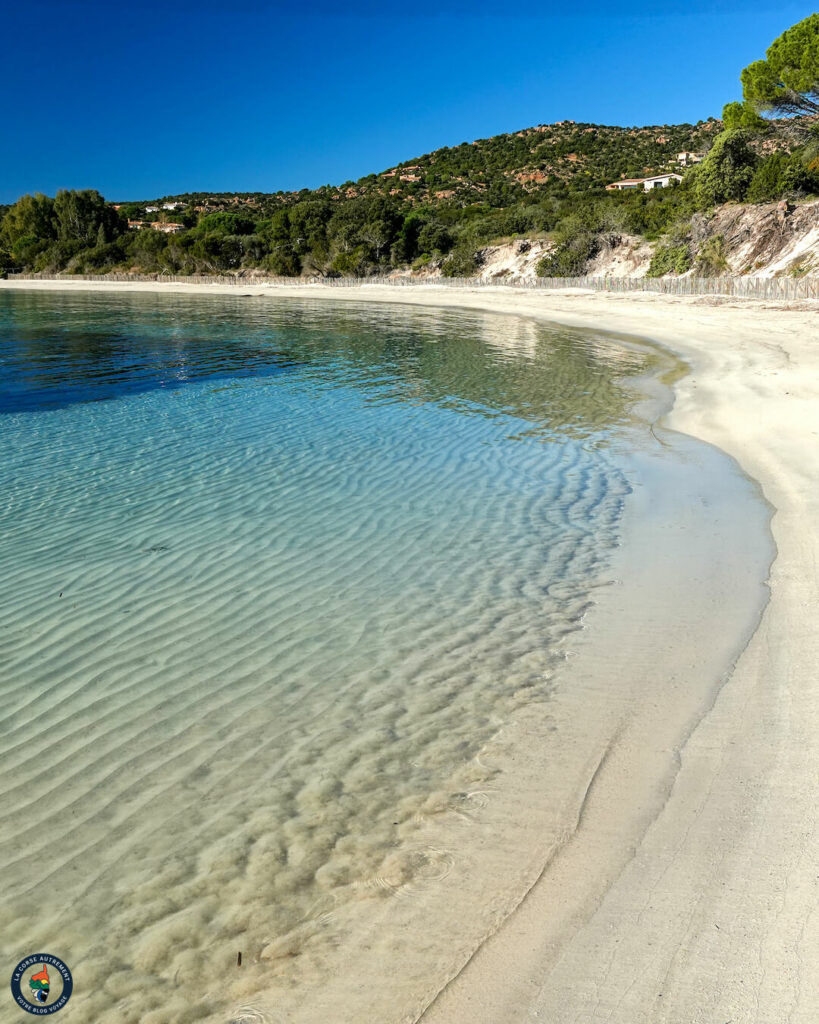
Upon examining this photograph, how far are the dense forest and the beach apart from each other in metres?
47.0

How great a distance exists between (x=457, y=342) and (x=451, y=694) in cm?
2435

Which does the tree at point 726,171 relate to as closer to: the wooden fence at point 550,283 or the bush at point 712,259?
the bush at point 712,259

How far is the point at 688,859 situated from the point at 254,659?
338cm

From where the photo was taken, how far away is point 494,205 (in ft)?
299

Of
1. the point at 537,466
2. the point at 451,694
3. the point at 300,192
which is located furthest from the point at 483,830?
the point at 300,192

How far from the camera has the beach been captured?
9.50 feet

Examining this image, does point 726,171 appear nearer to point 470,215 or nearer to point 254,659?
point 470,215

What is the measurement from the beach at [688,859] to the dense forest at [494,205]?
47.0 metres

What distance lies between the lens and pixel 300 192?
152m

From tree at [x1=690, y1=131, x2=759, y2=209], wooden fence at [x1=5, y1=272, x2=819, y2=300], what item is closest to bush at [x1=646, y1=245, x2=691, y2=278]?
wooden fence at [x1=5, y1=272, x2=819, y2=300]

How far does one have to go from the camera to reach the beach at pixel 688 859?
2.90 meters

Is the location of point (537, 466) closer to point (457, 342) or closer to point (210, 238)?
point (457, 342)

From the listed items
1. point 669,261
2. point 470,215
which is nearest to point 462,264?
point 470,215
